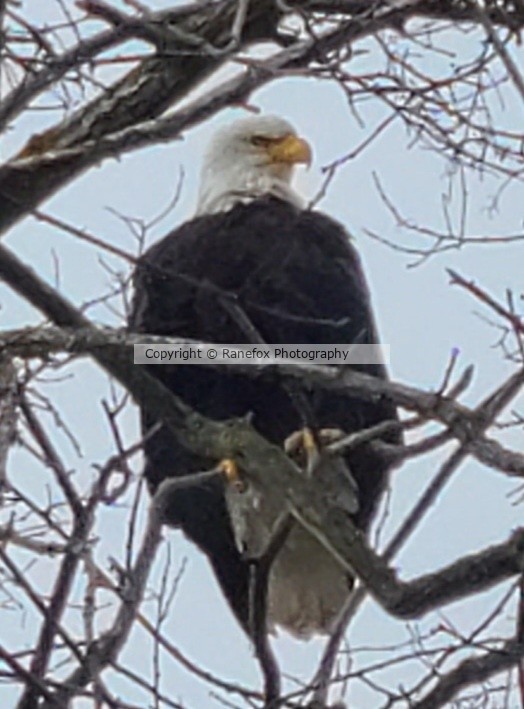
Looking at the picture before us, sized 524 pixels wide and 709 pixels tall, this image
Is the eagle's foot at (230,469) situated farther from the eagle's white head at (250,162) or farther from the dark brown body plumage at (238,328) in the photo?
the eagle's white head at (250,162)

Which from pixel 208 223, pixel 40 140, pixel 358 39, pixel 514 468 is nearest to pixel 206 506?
pixel 208 223

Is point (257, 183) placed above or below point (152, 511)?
above

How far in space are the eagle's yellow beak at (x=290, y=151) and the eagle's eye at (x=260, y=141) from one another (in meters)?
0.02

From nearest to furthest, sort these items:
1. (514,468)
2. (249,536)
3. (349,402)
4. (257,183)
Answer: (514,468) < (249,536) < (349,402) < (257,183)

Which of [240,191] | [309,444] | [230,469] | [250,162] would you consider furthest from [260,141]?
[230,469]

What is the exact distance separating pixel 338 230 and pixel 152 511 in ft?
5.13

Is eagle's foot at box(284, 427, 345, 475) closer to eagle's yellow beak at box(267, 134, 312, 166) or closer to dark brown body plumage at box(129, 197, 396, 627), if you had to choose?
dark brown body plumage at box(129, 197, 396, 627)

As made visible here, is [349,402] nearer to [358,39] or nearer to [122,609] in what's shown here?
[358,39]

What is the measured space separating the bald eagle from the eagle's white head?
0.31 m

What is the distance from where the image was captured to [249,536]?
3.64m

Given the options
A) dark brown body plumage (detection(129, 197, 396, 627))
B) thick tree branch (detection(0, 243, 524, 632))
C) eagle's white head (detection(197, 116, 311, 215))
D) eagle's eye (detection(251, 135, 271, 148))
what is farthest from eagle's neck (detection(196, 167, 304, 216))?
thick tree branch (detection(0, 243, 524, 632))

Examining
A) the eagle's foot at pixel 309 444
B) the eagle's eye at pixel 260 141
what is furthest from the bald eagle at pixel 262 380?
the eagle's eye at pixel 260 141

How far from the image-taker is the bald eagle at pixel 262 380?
3.75 metres

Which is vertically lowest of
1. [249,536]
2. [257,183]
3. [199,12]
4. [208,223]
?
[249,536]
